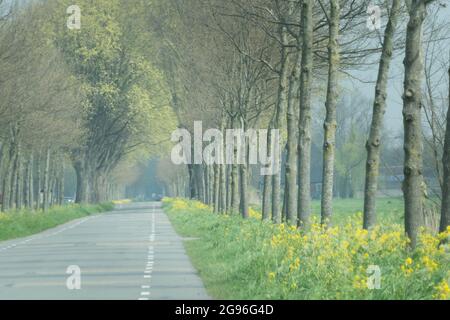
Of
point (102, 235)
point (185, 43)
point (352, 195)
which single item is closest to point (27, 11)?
point (185, 43)

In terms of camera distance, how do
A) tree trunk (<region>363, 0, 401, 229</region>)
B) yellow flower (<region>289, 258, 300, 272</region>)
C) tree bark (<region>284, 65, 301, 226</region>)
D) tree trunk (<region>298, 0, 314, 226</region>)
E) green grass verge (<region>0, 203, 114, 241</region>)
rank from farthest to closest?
green grass verge (<region>0, 203, 114, 241</region>), tree bark (<region>284, 65, 301, 226</region>), tree trunk (<region>298, 0, 314, 226</region>), tree trunk (<region>363, 0, 401, 229</region>), yellow flower (<region>289, 258, 300, 272</region>)


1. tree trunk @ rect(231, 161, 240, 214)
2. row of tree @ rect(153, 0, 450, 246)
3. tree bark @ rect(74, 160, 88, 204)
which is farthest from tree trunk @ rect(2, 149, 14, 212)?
tree bark @ rect(74, 160, 88, 204)

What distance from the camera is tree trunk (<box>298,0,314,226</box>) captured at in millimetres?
27031

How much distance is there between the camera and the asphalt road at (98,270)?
696 inches

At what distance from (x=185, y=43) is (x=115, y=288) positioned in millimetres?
33110

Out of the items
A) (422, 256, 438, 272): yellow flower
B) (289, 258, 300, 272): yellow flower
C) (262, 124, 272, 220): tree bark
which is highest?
(262, 124, 272, 220): tree bark

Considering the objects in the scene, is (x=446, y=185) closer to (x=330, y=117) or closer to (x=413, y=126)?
(x=413, y=126)

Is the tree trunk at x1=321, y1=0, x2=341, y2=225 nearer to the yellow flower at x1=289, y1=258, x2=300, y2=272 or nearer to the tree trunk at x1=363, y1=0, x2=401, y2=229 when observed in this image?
the tree trunk at x1=363, y1=0, x2=401, y2=229

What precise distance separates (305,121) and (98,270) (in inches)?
292

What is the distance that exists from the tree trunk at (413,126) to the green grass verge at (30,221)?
85.1 feet

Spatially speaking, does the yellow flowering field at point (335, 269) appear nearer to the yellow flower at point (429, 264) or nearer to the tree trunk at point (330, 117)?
the yellow flower at point (429, 264)

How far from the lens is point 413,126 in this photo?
17.0m

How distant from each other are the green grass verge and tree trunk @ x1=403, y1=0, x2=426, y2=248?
1021 inches

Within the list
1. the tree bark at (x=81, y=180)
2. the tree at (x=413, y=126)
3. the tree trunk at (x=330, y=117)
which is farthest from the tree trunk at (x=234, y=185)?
the tree bark at (x=81, y=180)
